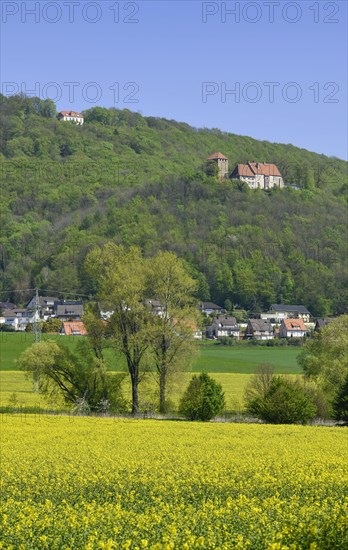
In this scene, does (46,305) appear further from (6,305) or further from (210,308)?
(210,308)

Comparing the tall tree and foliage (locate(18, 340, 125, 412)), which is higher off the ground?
the tall tree

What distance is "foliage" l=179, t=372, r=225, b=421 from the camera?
49.0 m

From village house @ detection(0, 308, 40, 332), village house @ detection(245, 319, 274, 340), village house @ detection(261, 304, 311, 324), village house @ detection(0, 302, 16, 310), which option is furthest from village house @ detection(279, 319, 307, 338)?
village house @ detection(0, 302, 16, 310)

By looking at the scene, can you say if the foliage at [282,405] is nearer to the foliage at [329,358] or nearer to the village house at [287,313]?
the foliage at [329,358]

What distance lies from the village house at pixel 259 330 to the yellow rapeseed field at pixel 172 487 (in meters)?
96.6

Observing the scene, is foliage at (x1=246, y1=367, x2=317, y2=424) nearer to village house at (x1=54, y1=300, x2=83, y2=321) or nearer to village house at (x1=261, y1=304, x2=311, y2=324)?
village house at (x1=261, y1=304, x2=311, y2=324)

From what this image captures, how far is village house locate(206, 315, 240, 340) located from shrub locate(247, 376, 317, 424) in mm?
90703

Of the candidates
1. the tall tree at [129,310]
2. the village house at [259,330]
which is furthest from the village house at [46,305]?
the tall tree at [129,310]

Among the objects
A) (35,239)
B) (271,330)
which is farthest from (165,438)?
(35,239)

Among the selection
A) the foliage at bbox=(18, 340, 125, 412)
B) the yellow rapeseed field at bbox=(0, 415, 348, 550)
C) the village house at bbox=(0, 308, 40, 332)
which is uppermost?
the village house at bbox=(0, 308, 40, 332)

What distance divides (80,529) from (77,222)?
610ft

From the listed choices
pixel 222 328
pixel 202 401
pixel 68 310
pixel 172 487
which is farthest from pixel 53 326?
pixel 172 487

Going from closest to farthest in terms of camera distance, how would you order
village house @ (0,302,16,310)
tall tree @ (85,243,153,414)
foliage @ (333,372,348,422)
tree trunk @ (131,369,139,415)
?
foliage @ (333,372,348,422), tree trunk @ (131,369,139,415), tall tree @ (85,243,153,414), village house @ (0,302,16,310)

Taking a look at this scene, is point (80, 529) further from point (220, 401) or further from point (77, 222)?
point (77, 222)
